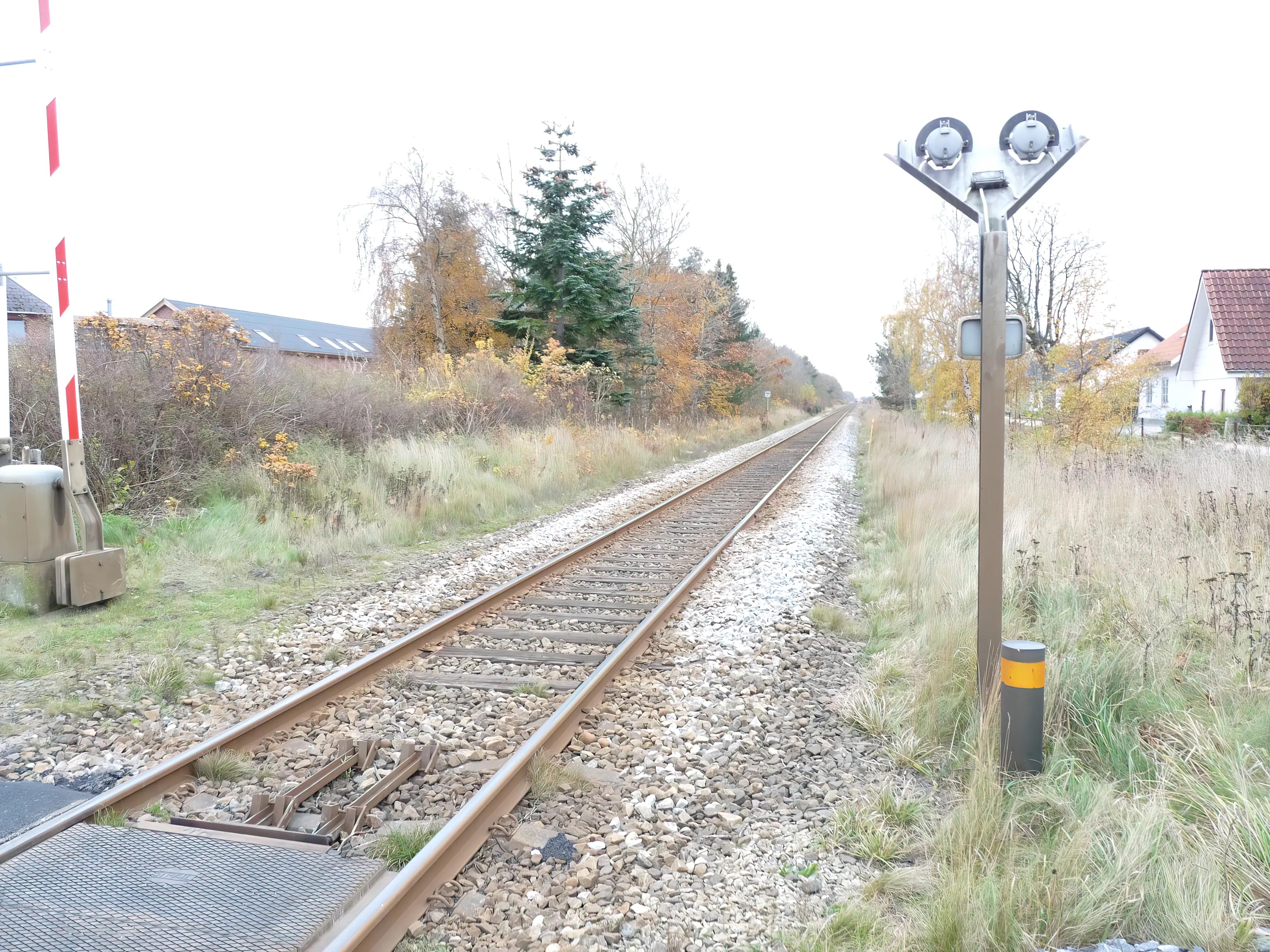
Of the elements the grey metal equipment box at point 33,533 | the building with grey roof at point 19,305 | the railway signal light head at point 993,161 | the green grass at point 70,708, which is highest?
the building with grey roof at point 19,305

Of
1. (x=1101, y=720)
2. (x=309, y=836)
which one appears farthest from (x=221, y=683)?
(x=1101, y=720)

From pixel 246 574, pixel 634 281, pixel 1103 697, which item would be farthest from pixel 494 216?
pixel 1103 697

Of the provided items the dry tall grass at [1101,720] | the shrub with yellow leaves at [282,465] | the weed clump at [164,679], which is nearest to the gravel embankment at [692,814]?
the dry tall grass at [1101,720]

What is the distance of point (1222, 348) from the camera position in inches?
1240

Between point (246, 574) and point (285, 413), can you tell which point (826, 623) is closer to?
point (246, 574)

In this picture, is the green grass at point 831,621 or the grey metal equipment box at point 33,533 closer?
the grey metal equipment box at point 33,533

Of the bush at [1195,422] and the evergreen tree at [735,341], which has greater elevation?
the evergreen tree at [735,341]

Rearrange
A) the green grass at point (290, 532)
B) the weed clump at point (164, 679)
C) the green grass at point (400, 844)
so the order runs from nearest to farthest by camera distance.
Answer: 1. the green grass at point (400, 844)
2. the weed clump at point (164, 679)
3. the green grass at point (290, 532)

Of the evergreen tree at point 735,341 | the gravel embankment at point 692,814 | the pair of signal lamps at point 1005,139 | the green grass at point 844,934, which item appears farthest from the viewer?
the evergreen tree at point 735,341

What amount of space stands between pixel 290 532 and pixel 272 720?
215 inches

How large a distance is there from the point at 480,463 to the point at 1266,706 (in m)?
12.1

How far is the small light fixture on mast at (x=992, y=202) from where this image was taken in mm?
3863

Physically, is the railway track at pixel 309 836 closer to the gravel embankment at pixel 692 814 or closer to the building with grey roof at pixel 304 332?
the gravel embankment at pixel 692 814

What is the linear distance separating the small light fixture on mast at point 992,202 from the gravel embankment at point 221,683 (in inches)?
134
